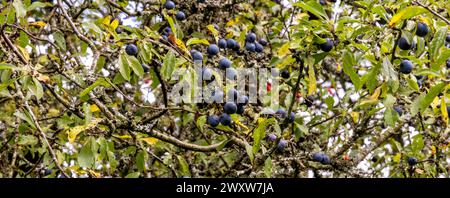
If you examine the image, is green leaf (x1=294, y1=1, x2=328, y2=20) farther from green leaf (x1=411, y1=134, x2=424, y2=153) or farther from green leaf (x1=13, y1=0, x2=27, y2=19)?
green leaf (x1=411, y1=134, x2=424, y2=153)

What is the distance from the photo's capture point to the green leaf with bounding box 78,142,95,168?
2.62 m

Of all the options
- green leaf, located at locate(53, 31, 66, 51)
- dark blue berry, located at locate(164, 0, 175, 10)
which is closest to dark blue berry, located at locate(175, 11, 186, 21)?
dark blue berry, located at locate(164, 0, 175, 10)

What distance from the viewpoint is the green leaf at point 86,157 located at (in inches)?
103

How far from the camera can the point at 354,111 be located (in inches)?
126

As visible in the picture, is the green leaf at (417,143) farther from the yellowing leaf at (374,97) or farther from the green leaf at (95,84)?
the green leaf at (95,84)

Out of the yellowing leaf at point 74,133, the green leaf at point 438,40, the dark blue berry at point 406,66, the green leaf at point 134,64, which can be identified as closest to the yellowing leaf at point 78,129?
the yellowing leaf at point 74,133

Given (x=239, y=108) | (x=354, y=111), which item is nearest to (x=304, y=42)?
(x=239, y=108)

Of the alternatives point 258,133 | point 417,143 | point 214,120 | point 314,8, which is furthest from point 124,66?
point 417,143

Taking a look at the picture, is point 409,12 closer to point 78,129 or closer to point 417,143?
point 78,129

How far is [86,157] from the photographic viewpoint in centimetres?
263

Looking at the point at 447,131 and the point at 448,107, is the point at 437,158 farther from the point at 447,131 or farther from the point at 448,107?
the point at 448,107

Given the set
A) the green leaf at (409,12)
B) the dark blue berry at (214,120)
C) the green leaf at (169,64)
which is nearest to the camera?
the green leaf at (409,12)
